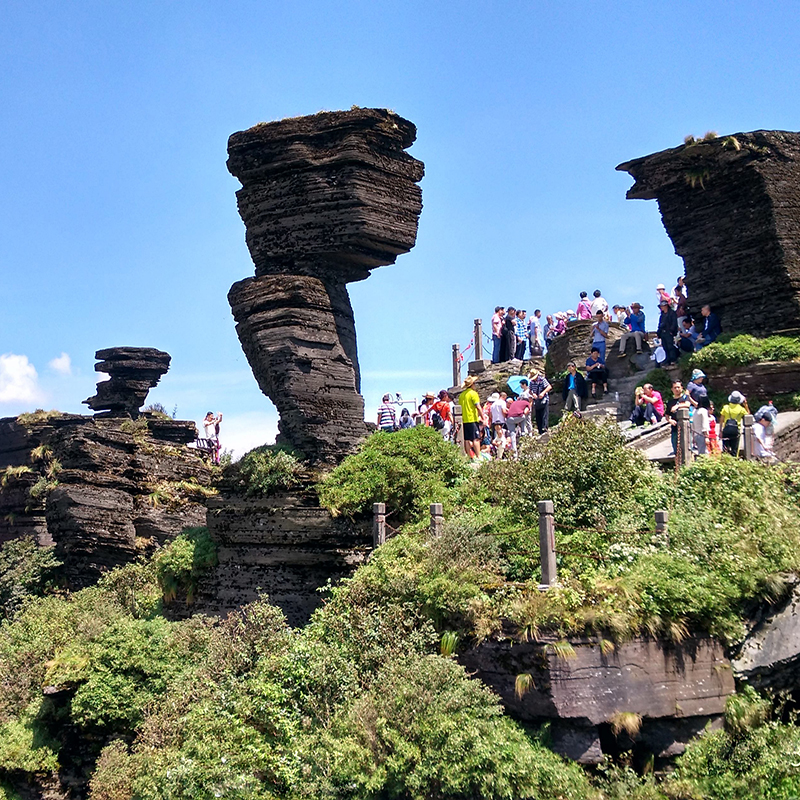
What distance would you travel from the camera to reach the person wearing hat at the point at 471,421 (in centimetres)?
1834

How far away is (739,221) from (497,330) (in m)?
7.30

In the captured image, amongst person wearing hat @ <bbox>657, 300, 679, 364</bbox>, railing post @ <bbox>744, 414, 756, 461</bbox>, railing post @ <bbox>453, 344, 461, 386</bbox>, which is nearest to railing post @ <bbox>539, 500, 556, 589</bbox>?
railing post @ <bbox>744, 414, 756, 461</bbox>

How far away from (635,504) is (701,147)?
13045mm

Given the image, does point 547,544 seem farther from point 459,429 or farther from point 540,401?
point 540,401

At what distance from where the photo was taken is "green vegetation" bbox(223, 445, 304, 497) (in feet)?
56.0

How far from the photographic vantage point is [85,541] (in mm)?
23172

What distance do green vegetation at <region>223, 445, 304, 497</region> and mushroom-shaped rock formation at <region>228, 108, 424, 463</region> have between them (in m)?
0.48

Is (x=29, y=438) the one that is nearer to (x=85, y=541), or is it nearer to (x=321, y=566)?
(x=85, y=541)

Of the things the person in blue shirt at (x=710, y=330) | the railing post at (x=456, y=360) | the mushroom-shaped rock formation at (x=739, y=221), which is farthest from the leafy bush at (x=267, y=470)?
the railing post at (x=456, y=360)

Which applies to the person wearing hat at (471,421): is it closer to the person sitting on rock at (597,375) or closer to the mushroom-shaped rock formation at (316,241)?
the mushroom-shaped rock formation at (316,241)

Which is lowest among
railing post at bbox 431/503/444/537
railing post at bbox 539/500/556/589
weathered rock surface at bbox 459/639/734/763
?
weathered rock surface at bbox 459/639/734/763

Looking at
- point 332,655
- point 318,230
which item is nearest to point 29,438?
point 318,230

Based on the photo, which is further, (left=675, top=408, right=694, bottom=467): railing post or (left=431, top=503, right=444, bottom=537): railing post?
(left=675, top=408, right=694, bottom=467): railing post

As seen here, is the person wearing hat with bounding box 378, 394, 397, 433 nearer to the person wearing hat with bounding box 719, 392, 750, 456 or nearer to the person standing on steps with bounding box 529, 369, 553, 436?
the person standing on steps with bounding box 529, 369, 553, 436
